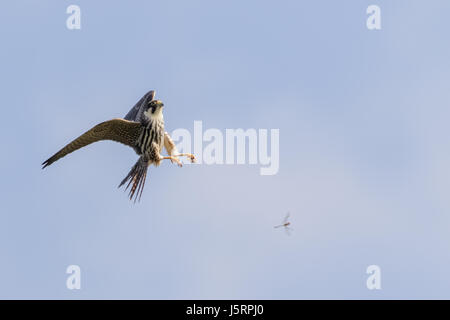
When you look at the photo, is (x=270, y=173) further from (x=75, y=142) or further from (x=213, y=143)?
(x=75, y=142)

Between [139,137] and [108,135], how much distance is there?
0.78 meters

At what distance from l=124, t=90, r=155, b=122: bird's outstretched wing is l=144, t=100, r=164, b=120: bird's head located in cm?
46

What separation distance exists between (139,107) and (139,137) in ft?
4.64

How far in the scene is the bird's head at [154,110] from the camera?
21906 mm

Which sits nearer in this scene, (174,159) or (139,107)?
(174,159)

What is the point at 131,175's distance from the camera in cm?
2166

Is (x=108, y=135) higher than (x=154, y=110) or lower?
lower

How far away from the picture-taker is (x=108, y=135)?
22.1 m

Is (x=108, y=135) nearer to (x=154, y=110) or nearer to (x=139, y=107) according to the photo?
(x=154, y=110)

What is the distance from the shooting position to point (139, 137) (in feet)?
73.0

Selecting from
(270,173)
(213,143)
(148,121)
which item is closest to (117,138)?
(148,121)
